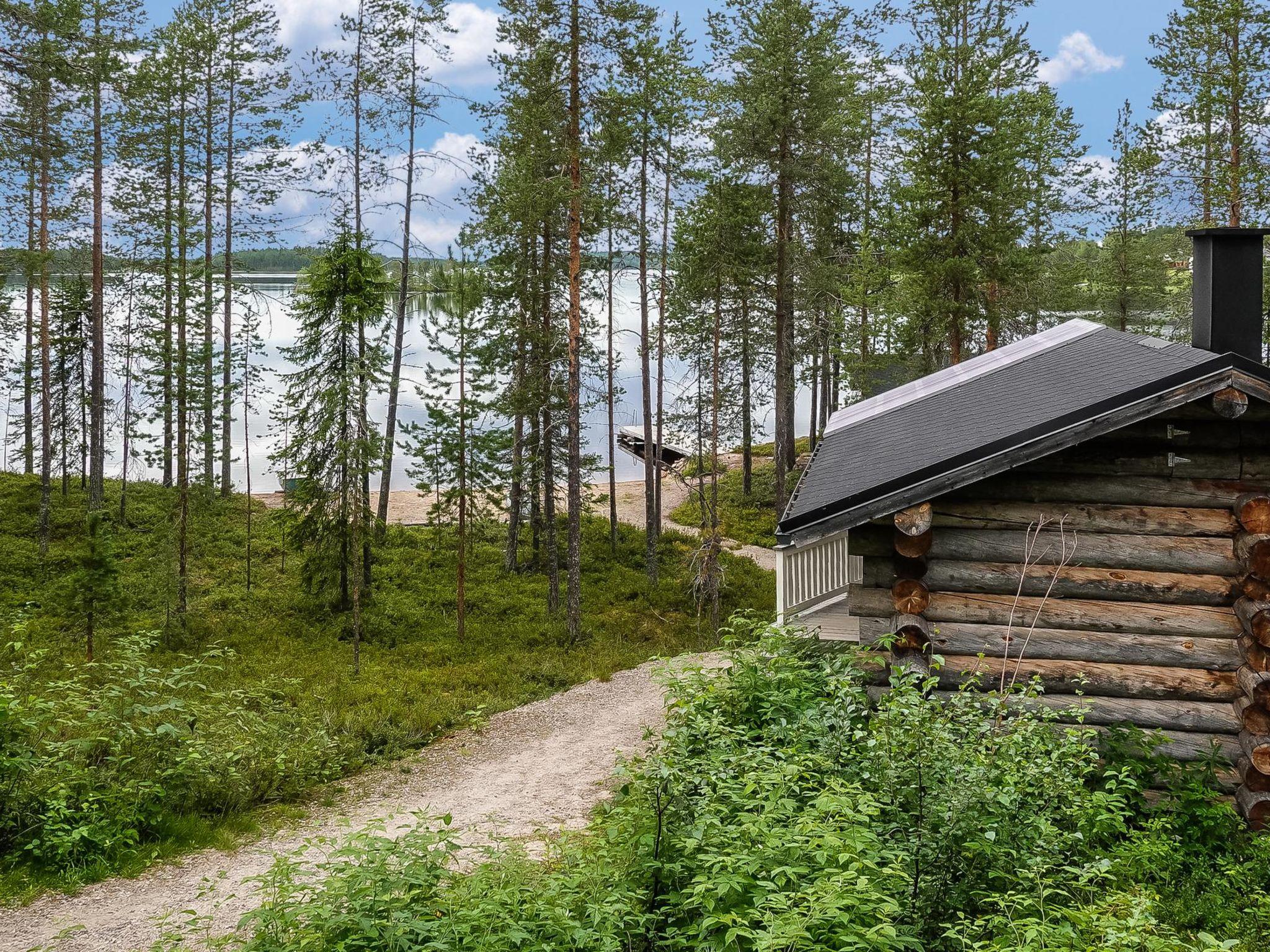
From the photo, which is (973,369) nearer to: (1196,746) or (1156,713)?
(1156,713)

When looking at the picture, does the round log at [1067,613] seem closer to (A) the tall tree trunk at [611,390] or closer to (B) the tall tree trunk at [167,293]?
(A) the tall tree trunk at [611,390]

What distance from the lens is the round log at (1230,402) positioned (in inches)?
297

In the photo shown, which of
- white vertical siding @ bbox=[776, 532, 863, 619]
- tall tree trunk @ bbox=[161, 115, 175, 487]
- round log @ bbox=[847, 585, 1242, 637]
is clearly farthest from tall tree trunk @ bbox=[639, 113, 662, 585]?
round log @ bbox=[847, 585, 1242, 637]

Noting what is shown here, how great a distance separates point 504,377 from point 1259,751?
1929 centimetres

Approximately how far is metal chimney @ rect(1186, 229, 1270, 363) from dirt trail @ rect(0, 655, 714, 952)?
693 cm

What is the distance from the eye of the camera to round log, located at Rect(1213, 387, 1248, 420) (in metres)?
7.54

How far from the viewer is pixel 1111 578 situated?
8.27 m

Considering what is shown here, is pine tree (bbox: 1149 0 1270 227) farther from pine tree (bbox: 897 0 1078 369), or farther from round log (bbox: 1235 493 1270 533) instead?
round log (bbox: 1235 493 1270 533)

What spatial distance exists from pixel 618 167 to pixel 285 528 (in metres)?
14.2

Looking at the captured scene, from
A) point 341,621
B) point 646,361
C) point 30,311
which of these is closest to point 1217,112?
point 646,361

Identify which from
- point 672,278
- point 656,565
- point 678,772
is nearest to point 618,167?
point 672,278

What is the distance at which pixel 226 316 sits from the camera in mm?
26531

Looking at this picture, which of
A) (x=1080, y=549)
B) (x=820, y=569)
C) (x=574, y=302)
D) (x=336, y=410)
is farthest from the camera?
(x=574, y=302)

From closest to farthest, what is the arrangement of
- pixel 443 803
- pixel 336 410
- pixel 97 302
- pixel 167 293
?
pixel 443 803 < pixel 336 410 < pixel 97 302 < pixel 167 293
